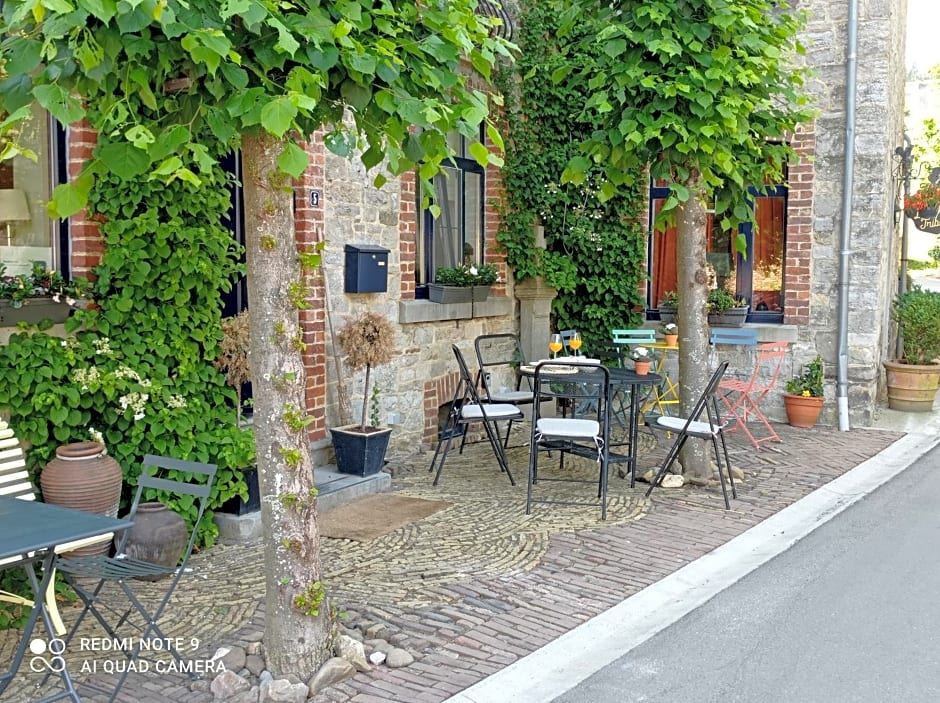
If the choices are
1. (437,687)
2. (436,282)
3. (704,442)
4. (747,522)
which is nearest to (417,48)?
(437,687)

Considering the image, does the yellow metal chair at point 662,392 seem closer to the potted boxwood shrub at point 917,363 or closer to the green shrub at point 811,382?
the green shrub at point 811,382

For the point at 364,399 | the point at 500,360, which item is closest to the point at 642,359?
Answer: the point at 500,360

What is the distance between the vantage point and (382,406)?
7727 mm

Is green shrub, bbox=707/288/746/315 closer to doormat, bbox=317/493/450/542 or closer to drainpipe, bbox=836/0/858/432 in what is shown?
drainpipe, bbox=836/0/858/432

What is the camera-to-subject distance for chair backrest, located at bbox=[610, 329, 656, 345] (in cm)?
939

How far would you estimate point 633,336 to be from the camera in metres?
9.91

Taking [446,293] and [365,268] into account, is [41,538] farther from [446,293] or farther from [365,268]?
[446,293]

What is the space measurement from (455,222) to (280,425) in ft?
18.3

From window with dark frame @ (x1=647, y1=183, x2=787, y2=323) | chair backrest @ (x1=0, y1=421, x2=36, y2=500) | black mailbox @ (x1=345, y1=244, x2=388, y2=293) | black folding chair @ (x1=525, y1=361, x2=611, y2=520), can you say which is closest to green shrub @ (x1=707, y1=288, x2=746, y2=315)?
window with dark frame @ (x1=647, y1=183, x2=787, y2=323)

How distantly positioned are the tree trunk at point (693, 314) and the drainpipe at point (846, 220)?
289 centimetres

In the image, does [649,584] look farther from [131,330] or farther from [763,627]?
[131,330]

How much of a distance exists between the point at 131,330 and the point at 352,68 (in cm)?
264

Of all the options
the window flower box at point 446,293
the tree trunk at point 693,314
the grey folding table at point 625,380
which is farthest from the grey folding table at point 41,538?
the window flower box at point 446,293

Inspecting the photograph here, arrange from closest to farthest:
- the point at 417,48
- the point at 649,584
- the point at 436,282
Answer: the point at 417,48 → the point at 649,584 → the point at 436,282
